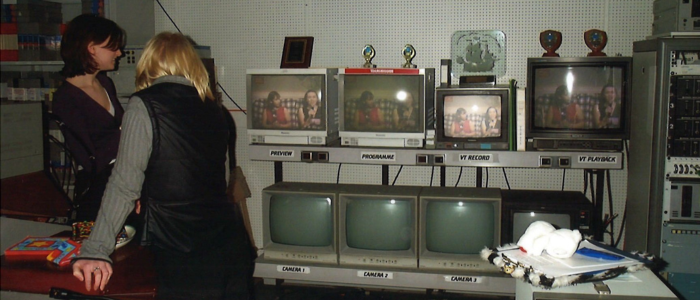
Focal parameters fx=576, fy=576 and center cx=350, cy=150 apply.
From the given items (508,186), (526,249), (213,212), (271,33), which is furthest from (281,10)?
(526,249)

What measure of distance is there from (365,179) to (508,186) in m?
1.07

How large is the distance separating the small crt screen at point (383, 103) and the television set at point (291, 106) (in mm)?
143

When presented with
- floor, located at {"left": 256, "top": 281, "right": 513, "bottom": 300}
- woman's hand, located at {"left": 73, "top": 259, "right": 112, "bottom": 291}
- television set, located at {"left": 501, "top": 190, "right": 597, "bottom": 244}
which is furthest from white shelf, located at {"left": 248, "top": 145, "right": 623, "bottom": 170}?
woman's hand, located at {"left": 73, "top": 259, "right": 112, "bottom": 291}

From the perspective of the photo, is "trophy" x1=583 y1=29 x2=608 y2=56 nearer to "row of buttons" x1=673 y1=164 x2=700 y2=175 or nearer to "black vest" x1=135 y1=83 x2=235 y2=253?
"row of buttons" x1=673 y1=164 x2=700 y2=175

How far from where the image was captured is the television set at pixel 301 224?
3707 millimetres

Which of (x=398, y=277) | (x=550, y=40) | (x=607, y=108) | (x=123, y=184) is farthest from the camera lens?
(x=550, y=40)

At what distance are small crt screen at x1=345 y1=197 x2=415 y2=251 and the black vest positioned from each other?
1.64m

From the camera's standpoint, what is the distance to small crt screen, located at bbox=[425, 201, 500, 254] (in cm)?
353

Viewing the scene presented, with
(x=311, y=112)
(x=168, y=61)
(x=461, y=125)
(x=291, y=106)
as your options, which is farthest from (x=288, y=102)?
(x=168, y=61)

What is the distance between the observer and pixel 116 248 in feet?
6.66

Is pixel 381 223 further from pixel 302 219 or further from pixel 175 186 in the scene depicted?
pixel 175 186

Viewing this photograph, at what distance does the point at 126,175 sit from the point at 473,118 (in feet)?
7.36

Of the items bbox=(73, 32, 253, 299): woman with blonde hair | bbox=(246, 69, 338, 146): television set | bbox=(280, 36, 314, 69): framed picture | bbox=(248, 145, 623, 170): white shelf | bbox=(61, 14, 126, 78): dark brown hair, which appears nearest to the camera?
bbox=(73, 32, 253, 299): woman with blonde hair

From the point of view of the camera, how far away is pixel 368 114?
3680 mm
